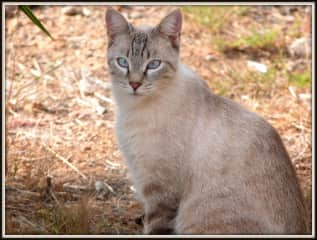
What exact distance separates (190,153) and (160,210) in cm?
39

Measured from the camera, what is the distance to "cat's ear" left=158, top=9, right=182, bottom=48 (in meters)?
3.96

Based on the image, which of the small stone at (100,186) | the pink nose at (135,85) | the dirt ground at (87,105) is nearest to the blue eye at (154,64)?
the pink nose at (135,85)

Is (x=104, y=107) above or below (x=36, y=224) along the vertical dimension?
above

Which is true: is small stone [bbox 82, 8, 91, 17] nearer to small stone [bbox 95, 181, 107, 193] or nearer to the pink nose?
small stone [bbox 95, 181, 107, 193]

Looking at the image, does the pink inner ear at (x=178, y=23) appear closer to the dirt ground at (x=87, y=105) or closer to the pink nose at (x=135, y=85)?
the pink nose at (x=135, y=85)

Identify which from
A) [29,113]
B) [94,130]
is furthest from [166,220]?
[29,113]

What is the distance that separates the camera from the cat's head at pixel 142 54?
3912 mm

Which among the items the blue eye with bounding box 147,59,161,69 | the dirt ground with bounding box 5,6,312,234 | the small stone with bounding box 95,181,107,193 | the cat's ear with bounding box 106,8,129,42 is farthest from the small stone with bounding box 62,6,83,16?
the blue eye with bounding box 147,59,161,69

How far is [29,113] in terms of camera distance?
5.64 m

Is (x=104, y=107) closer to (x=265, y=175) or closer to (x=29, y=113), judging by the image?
(x=29, y=113)

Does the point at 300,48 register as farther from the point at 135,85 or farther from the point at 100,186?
the point at 135,85

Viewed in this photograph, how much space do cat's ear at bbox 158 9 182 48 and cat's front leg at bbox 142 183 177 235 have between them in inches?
36.2

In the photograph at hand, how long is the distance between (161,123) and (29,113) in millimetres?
2024

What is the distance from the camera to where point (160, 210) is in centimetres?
389
